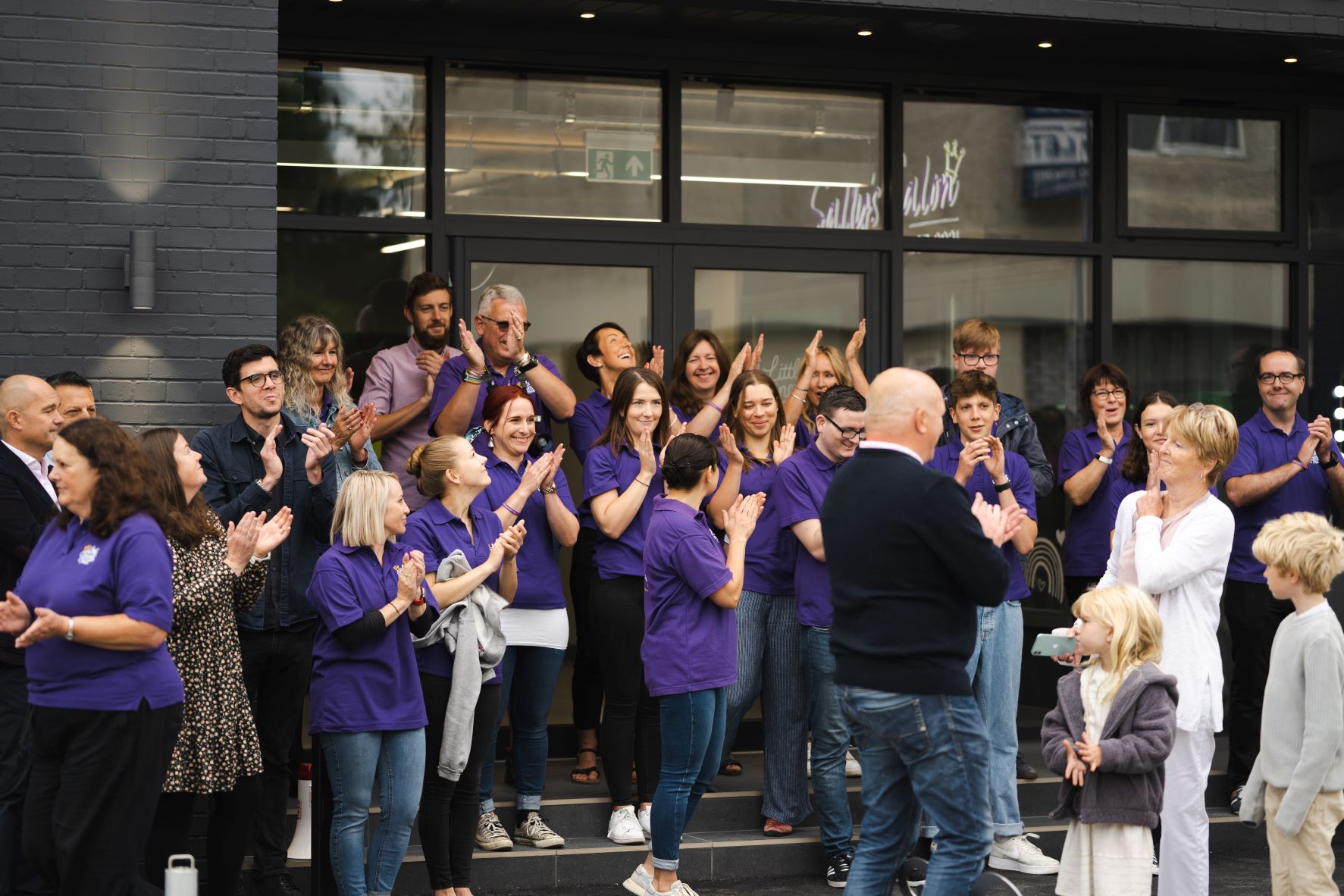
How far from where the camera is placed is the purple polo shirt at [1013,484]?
23.1 feet

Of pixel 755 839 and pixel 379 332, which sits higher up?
pixel 379 332

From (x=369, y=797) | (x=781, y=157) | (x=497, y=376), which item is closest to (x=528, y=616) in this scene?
(x=369, y=797)

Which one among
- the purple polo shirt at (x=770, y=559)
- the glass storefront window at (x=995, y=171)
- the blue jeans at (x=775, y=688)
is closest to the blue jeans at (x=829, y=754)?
the blue jeans at (x=775, y=688)

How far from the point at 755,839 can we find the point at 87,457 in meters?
3.46

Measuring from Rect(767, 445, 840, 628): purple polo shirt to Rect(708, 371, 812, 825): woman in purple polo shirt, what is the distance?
115 millimetres

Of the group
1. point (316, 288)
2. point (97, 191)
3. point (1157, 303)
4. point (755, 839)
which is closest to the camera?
point (97, 191)

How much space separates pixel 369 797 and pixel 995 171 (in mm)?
5437

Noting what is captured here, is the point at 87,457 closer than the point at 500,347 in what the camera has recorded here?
Yes

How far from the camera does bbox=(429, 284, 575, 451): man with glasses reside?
718 centimetres

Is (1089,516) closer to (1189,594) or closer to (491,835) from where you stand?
(1189,594)

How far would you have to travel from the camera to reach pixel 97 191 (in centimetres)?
659

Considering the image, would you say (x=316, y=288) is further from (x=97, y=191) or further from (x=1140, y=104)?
(x=1140, y=104)

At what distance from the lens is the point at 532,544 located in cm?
679

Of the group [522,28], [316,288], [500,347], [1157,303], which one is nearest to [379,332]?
[316,288]
